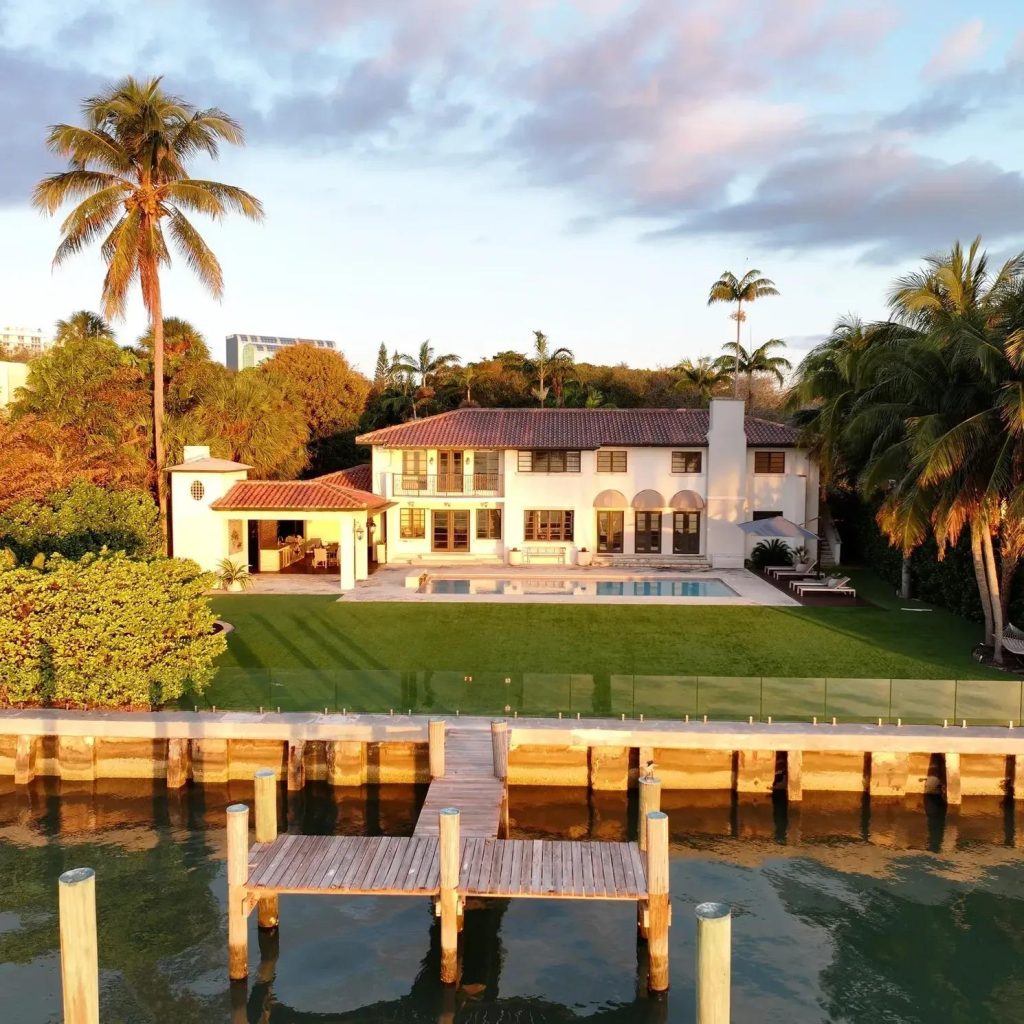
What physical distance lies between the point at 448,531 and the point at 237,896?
1165 inches

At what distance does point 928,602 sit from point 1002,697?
1457 cm

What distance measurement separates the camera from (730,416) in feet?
132

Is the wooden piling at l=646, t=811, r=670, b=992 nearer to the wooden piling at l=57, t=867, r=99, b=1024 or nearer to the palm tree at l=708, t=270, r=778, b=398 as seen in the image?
the wooden piling at l=57, t=867, r=99, b=1024

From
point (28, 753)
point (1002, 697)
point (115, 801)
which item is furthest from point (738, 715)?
point (28, 753)

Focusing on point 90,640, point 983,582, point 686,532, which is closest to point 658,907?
point 90,640

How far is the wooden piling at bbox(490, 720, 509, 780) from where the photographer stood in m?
16.5

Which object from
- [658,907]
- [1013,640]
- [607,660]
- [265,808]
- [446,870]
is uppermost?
[1013,640]

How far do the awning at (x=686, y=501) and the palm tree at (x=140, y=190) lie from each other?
67.9 ft

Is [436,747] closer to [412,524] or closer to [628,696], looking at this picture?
[628,696]

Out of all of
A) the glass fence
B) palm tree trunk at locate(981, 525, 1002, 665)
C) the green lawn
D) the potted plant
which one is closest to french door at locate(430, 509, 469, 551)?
the potted plant

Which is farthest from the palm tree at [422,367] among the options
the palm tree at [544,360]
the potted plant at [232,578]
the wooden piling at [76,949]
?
the wooden piling at [76,949]

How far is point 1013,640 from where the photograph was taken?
73.7 ft

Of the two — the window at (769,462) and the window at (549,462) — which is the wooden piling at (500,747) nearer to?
the window at (549,462)

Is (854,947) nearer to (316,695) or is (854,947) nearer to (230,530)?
(316,695)
